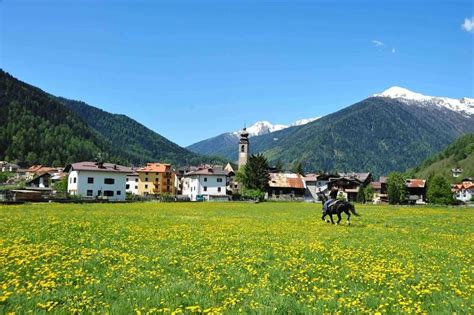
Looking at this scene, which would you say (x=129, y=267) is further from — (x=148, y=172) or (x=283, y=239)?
(x=148, y=172)

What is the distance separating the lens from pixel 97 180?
10225 cm

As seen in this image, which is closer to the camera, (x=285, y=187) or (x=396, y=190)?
(x=396, y=190)

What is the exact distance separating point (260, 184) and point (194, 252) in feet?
373

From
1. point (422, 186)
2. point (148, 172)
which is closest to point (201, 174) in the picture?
point (148, 172)

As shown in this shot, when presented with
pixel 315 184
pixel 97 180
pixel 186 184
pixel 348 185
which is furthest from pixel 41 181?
pixel 348 185

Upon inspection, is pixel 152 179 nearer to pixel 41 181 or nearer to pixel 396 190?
pixel 41 181

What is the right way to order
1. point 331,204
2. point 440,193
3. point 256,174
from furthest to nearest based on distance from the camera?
point 256,174 < point 440,193 < point 331,204

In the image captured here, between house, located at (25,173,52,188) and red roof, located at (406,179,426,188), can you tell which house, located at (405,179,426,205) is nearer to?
red roof, located at (406,179,426,188)

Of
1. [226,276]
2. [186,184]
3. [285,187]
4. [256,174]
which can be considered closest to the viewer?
[226,276]

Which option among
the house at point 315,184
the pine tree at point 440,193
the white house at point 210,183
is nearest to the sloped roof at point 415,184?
the house at point 315,184

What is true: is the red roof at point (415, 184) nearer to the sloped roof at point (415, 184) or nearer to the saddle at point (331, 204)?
the sloped roof at point (415, 184)

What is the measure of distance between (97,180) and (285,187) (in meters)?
71.6

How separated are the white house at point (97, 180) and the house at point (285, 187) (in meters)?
57.9

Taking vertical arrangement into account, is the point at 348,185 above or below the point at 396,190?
above
